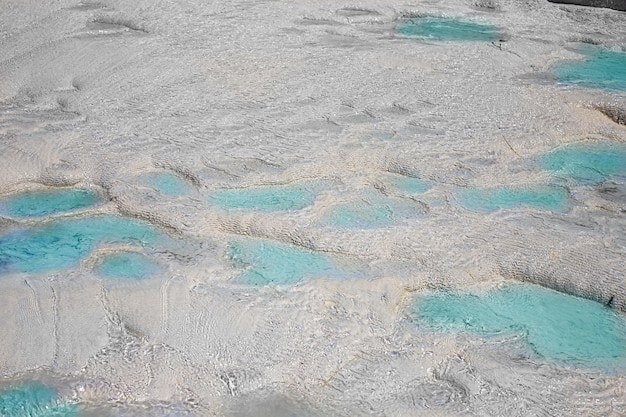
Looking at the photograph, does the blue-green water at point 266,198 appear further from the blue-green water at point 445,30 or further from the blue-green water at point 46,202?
the blue-green water at point 445,30

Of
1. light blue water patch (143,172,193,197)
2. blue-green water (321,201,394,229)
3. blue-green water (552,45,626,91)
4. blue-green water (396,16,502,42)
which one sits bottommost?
blue-green water (321,201,394,229)

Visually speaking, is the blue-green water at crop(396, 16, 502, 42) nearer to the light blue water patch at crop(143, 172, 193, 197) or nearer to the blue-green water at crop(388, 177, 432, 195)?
the blue-green water at crop(388, 177, 432, 195)

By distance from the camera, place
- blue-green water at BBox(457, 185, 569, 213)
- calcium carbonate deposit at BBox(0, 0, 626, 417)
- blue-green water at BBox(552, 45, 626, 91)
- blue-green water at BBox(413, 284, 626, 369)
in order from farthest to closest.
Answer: blue-green water at BBox(552, 45, 626, 91), blue-green water at BBox(457, 185, 569, 213), blue-green water at BBox(413, 284, 626, 369), calcium carbonate deposit at BBox(0, 0, 626, 417)

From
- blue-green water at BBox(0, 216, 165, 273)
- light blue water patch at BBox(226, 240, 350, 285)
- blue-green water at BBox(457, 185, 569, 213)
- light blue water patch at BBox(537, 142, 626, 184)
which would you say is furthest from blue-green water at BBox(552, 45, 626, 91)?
blue-green water at BBox(0, 216, 165, 273)

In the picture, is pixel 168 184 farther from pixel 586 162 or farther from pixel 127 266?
pixel 586 162

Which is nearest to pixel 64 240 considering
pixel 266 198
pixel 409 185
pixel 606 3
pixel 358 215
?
pixel 266 198

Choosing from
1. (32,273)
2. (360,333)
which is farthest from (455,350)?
(32,273)
